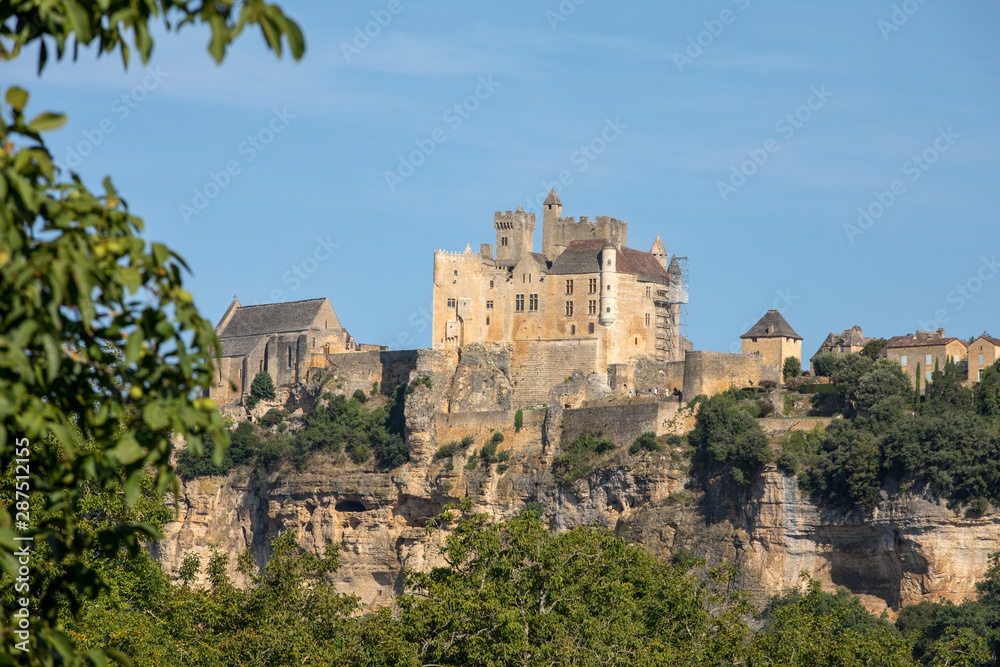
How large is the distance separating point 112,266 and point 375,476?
72.5m

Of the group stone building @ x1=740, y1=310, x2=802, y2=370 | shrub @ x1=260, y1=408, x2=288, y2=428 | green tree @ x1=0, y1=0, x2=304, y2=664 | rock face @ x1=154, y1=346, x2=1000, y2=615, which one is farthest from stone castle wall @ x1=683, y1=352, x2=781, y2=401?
green tree @ x1=0, y1=0, x2=304, y2=664

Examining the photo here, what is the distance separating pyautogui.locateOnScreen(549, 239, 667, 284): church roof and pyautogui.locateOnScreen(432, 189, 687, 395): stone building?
0.19ft

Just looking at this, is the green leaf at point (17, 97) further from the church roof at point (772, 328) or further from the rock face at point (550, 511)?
the church roof at point (772, 328)

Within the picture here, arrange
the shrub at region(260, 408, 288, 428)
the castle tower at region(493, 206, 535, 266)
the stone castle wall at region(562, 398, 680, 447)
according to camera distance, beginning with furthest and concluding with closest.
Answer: the shrub at region(260, 408, 288, 428) < the castle tower at region(493, 206, 535, 266) < the stone castle wall at region(562, 398, 680, 447)

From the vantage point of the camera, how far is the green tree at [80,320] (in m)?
6.98

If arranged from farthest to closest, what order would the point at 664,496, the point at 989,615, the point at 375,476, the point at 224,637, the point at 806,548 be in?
1. the point at 375,476
2. the point at 664,496
3. the point at 806,548
4. the point at 989,615
5. the point at 224,637

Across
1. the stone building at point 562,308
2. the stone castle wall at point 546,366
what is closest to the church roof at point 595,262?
the stone building at point 562,308

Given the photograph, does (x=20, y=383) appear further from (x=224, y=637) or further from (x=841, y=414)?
(x=841, y=414)

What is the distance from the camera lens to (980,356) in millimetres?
71562

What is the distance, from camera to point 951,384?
66625 mm

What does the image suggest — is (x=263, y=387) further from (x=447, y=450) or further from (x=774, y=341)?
(x=774, y=341)

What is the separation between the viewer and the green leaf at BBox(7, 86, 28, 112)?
7113 mm

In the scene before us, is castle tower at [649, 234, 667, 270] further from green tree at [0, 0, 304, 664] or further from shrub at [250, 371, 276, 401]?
green tree at [0, 0, 304, 664]

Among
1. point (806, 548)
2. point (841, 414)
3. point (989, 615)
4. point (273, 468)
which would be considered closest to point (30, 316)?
point (989, 615)
